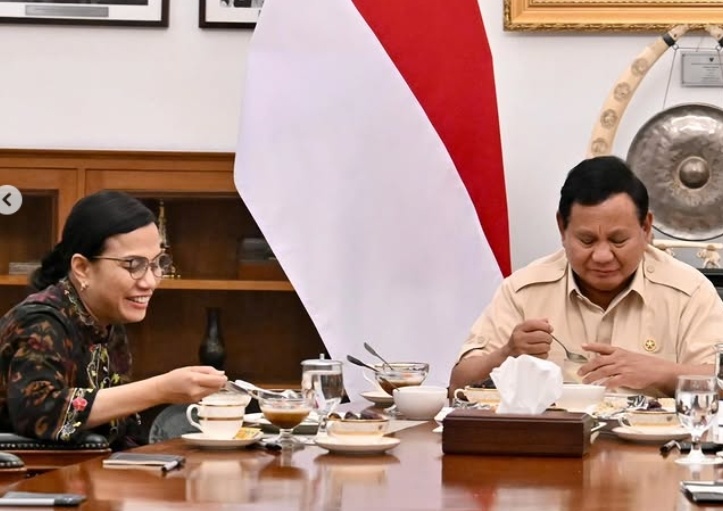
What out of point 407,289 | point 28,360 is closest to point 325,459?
point 28,360

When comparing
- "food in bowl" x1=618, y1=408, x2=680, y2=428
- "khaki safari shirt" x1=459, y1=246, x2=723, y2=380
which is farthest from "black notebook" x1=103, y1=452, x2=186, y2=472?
"khaki safari shirt" x1=459, y1=246, x2=723, y2=380

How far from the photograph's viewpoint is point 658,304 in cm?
336

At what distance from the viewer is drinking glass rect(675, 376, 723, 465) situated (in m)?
2.04

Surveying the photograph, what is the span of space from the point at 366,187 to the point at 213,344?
814 millimetres

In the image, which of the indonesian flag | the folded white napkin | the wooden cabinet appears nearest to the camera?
the folded white napkin

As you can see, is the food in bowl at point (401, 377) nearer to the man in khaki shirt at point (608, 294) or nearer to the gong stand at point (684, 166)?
the man in khaki shirt at point (608, 294)

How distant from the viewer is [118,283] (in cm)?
270

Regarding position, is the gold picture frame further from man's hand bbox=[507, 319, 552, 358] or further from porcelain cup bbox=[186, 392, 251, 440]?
porcelain cup bbox=[186, 392, 251, 440]

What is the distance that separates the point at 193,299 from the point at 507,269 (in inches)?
44.2

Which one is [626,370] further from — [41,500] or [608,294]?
[41,500]

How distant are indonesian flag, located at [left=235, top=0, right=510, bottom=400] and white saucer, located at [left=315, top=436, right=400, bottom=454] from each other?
220 centimetres

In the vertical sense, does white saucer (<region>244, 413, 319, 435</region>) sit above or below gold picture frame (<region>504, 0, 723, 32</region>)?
below

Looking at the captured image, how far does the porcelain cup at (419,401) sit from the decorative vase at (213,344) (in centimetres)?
206

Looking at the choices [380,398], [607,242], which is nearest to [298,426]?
[380,398]
